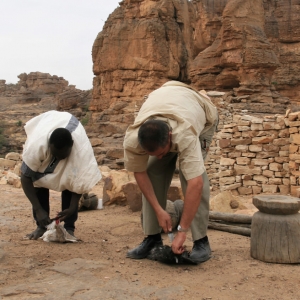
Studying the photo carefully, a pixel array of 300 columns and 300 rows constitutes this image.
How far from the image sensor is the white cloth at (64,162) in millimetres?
3377

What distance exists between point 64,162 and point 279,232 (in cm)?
174

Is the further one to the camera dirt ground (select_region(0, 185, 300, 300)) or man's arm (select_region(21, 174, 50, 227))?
man's arm (select_region(21, 174, 50, 227))

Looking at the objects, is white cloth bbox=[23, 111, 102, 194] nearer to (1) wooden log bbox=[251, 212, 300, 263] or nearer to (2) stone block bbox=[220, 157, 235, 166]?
(1) wooden log bbox=[251, 212, 300, 263]

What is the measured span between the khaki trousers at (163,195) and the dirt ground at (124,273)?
25 centimetres

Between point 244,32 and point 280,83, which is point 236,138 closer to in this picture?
point 244,32

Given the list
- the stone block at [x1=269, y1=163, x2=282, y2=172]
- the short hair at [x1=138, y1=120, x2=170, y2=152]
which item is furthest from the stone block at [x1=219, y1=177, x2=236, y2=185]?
the short hair at [x1=138, y1=120, x2=170, y2=152]

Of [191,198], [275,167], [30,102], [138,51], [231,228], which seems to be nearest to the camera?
[191,198]

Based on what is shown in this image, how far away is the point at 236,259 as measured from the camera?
3.10m

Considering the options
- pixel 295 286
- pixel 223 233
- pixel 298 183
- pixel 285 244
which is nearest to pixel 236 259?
pixel 285 244

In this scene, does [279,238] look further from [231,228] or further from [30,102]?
[30,102]

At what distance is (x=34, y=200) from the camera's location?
3523 millimetres

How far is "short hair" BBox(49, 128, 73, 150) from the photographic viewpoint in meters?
3.28

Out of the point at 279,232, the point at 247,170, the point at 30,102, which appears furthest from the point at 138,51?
the point at 30,102

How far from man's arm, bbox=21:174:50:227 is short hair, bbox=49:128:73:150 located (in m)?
0.43
